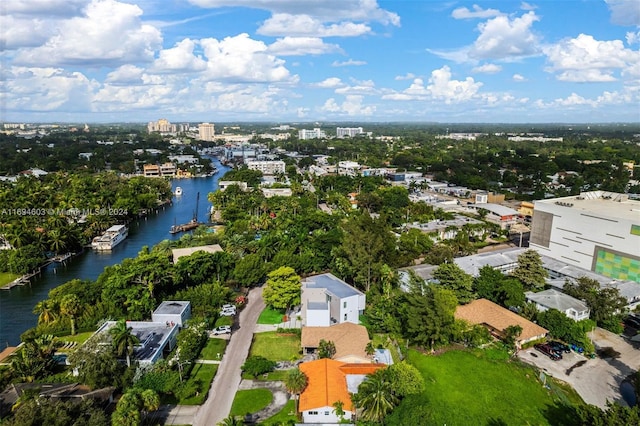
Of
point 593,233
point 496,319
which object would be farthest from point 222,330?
point 593,233

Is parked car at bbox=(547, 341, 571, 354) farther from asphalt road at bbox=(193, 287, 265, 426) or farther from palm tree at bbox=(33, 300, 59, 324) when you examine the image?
palm tree at bbox=(33, 300, 59, 324)

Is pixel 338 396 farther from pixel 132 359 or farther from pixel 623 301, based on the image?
pixel 623 301

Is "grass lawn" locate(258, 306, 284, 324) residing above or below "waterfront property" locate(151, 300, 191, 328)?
below

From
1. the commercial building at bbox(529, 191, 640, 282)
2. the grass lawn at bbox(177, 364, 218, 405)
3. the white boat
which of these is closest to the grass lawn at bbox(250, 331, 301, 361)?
the grass lawn at bbox(177, 364, 218, 405)

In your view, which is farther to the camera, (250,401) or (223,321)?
(223,321)

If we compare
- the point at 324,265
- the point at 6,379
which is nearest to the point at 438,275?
the point at 324,265

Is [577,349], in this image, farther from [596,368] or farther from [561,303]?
[561,303]
